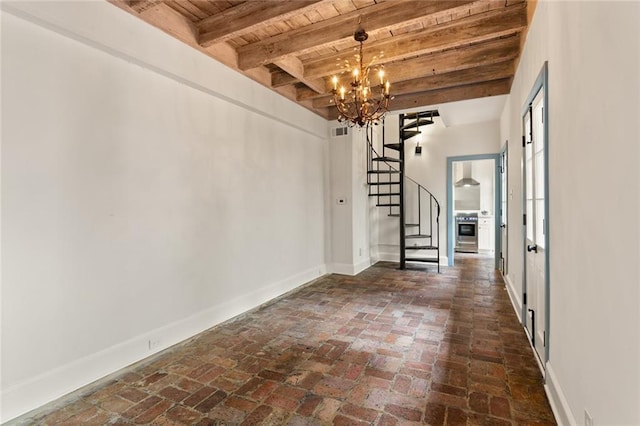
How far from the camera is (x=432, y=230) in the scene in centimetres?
695

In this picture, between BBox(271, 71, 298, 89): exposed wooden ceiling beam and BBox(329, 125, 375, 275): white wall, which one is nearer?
BBox(271, 71, 298, 89): exposed wooden ceiling beam

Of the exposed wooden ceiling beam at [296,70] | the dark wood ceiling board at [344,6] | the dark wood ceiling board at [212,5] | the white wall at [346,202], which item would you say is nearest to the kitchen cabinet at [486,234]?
the white wall at [346,202]

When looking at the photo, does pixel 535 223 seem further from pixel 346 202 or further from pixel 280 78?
pixel 280 78

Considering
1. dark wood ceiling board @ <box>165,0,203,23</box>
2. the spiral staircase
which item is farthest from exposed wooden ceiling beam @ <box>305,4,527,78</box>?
the spiral staircase

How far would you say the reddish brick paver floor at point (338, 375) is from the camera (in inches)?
80.3

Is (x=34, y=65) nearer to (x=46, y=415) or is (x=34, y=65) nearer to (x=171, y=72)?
(x=171, y=72)

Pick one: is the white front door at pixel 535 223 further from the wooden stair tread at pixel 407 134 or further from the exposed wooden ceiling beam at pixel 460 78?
the wooden stair tread at pixel 407 134

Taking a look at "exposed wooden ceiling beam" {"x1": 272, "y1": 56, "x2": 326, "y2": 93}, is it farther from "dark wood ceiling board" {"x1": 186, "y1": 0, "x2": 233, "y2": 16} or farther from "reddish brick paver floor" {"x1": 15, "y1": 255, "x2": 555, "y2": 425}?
"reddish brick paver floor" {"x1": 15, "y1": 255, "x2": 555, "y2": 425}

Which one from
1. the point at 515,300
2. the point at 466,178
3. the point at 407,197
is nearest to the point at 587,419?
the point at 515,300

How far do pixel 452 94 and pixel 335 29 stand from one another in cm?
262

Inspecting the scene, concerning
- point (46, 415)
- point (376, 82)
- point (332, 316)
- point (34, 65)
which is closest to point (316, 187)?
point (376, 82)

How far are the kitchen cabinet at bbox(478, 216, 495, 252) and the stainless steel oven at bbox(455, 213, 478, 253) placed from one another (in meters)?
0.10

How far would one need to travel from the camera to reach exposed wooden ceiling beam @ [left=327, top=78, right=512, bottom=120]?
4625 millimetres

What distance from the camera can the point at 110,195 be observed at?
258 cm
